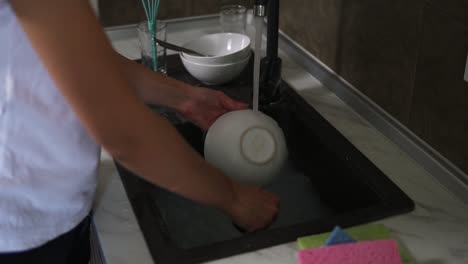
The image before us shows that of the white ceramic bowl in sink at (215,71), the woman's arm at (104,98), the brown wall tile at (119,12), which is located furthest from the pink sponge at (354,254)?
the brown wall tile at (119,12)

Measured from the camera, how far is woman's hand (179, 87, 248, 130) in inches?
42.3

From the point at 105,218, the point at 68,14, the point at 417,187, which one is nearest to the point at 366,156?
the point at 417,187

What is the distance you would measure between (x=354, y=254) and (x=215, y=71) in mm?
600

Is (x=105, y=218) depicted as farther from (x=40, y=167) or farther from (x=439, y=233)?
(x=439, y=233)

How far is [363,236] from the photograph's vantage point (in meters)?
0.80

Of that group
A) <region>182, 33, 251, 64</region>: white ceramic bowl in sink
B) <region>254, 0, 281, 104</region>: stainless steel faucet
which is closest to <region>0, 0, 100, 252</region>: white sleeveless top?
<region>254, 0, 281, 104</region>: stainless steel faucet

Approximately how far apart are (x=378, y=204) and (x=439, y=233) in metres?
0.09

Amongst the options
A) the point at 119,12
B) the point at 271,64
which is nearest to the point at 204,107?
the point at 271,64

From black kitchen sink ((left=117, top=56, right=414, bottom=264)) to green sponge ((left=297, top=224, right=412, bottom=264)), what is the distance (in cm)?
2

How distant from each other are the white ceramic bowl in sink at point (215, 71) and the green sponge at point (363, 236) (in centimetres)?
52

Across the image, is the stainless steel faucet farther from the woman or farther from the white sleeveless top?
the white sleeveless top

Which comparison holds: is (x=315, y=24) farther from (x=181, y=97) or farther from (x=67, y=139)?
(x=67, y=139)

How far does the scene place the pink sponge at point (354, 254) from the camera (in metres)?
0.73

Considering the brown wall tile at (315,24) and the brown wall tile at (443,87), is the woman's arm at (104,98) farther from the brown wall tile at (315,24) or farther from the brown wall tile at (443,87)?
the brown wall tile at (315,24)
